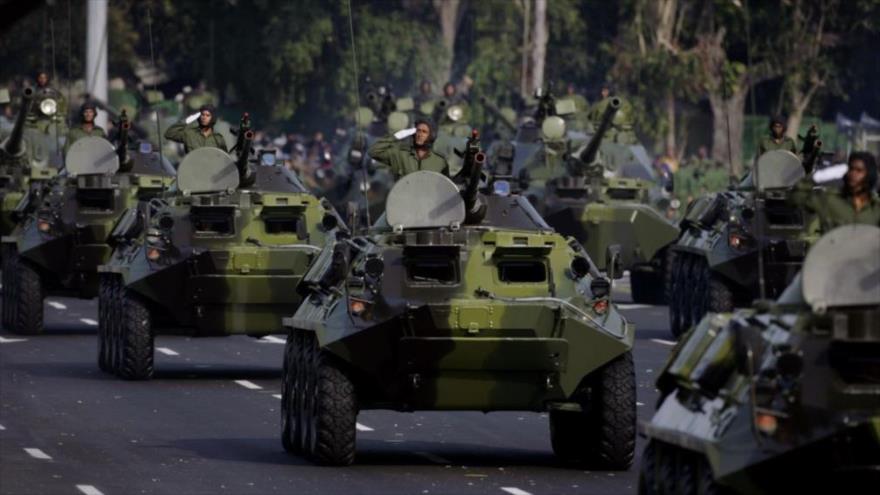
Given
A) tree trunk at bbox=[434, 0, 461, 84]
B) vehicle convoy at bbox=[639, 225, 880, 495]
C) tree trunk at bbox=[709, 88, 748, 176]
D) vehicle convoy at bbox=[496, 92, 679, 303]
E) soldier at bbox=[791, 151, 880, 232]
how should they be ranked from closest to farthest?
vehicle convoy at bbox=[639, 225, 880, 495], soldier at bbox=[791, 151, 880, 232], vehicle convoy at bbox=[496, 92, 679, 303], tree trunk at bbox=[709, 88, 748, 176], tree trunk at bbox=[434, 0, 461, 84]

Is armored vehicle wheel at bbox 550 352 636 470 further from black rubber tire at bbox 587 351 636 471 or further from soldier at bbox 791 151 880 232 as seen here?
soldier at bbox 791 151 880 232

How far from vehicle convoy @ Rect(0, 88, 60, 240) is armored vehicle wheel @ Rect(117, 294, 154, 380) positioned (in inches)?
443

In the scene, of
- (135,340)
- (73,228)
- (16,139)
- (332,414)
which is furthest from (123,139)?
(332,414)

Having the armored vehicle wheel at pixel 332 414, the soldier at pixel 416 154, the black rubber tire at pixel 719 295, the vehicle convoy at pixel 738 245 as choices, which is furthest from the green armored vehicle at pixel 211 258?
the armored vehicle wheel at pixel 332 414

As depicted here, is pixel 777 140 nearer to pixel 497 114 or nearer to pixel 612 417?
pixel 612 417

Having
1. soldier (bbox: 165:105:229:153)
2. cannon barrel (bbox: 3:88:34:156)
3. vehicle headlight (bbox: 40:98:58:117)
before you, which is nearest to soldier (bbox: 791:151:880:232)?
soldier (bbox: 165:105:229:153)

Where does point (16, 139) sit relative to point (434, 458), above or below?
above

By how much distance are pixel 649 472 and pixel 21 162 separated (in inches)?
1092

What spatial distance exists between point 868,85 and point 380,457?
48.1m

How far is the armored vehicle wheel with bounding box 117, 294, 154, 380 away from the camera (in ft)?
88.1

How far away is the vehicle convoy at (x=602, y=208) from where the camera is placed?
123 feet

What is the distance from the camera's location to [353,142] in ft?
162

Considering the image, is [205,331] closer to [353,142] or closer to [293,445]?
[293,445]

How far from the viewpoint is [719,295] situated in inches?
1192
